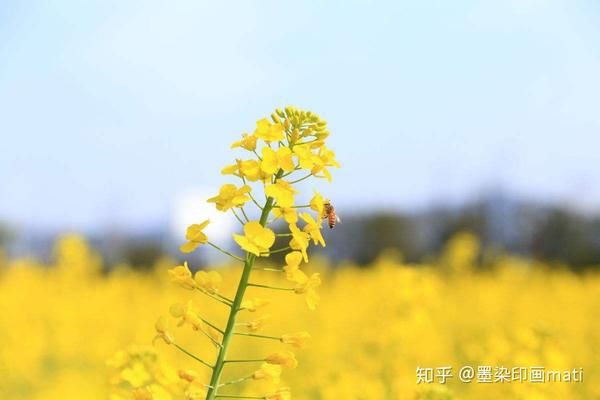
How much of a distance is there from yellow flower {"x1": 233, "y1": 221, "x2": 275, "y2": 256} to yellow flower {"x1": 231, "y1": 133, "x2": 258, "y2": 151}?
0.26 metres

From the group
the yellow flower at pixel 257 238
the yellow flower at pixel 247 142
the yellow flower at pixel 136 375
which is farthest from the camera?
the yellow flower at pixel 136 375

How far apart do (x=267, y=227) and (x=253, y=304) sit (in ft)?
0.70

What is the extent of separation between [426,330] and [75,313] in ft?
20.4

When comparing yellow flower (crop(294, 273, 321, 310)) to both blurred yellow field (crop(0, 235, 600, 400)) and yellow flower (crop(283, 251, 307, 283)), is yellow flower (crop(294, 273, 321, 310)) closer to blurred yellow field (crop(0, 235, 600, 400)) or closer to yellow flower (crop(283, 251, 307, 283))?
yellow flower (crop(283, 251, 307, 283))

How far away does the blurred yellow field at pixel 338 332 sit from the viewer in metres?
3.94

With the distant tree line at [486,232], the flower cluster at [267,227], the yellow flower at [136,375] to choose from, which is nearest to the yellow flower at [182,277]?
the flower cluster at [267,227]

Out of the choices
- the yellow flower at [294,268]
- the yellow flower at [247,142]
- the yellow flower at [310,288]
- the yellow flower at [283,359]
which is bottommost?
the yellow flower at [283,359]

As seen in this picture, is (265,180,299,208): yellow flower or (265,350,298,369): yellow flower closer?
(265,180,299,208): yellow flower

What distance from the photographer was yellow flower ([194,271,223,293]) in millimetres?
2014

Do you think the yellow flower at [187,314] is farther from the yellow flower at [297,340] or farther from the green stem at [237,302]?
the yellow flower at [297,340]

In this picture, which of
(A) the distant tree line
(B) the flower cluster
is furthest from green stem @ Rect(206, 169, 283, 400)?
(A) the distant tree line

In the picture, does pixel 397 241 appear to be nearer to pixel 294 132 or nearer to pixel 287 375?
pixel 287 375

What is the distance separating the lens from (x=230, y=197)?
1951mm

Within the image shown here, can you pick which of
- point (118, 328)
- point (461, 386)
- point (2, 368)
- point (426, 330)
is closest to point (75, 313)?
point (118, 328)
